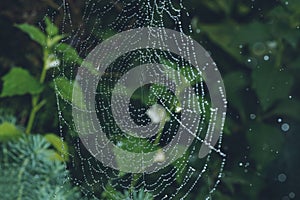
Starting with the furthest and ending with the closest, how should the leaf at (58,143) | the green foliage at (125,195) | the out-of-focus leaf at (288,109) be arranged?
the out-of-focus leaf at (288,109), the leaf at (58,143), the green foliage at (125,195)

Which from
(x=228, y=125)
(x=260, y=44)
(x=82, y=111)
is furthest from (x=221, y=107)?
(x=82, y=111)

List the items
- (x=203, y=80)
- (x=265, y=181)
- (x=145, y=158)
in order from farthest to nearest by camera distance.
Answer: (x=265, y=181), (x=203, y=80), (x=145, y=158)

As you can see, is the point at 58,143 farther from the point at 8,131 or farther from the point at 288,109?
the point at 288,109

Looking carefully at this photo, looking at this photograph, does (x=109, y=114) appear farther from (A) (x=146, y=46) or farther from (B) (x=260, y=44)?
(B) (x=260, y=44)

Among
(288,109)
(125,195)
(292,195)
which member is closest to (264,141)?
(288,109)

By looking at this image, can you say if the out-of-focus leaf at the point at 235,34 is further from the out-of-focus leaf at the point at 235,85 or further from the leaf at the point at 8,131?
the leaf at the point at 8,131

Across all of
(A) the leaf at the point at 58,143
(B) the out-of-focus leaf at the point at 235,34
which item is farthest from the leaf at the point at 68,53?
(B) the out-of-focus leaf at the point at 235,34

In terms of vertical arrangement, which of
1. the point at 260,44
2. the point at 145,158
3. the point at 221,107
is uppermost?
the point at 260,44
